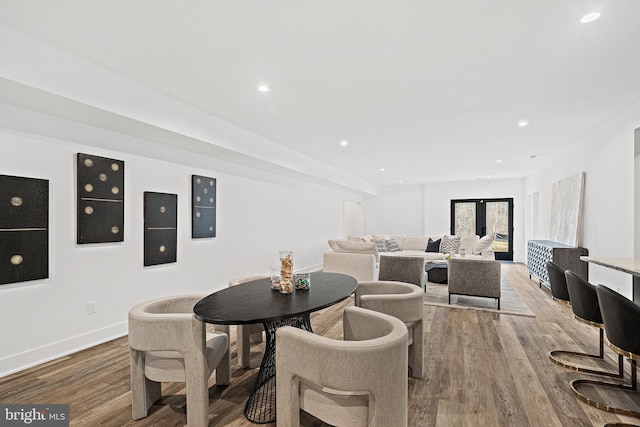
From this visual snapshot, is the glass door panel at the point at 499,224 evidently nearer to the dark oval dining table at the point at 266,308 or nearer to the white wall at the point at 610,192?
the white wall at the point at 610,192

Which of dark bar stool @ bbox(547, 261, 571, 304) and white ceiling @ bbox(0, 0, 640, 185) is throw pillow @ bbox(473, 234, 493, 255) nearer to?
white ceiling @ bbox(0, 0, 640, 185)

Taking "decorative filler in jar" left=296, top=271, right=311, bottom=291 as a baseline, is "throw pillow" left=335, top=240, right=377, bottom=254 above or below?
below

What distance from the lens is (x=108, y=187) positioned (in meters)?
3.35

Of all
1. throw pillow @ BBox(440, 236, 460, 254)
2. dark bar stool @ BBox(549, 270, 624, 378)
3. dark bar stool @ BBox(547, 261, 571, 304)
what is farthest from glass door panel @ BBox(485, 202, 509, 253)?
dark bar stool @ BBox(549, 270, 624, 378)

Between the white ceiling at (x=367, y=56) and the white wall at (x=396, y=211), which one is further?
the white wall at (x=396, y=211)

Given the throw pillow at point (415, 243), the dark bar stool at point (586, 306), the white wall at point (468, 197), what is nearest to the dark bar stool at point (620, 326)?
the dark bar stool at point (586, 306)

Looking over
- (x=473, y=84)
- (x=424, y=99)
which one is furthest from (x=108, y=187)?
(x=473, y=84)

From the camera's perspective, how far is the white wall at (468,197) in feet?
32.0

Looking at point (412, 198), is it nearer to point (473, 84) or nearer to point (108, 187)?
point (473, 84)

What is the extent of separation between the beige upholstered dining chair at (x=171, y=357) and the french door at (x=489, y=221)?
9.93 m

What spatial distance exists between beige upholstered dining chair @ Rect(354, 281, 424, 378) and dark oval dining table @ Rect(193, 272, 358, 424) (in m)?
0.20

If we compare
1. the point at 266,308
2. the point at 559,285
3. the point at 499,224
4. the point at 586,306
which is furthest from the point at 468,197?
the point at 266,308

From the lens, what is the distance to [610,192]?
406 centimetres

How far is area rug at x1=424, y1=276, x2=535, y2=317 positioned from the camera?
4.50 meters
